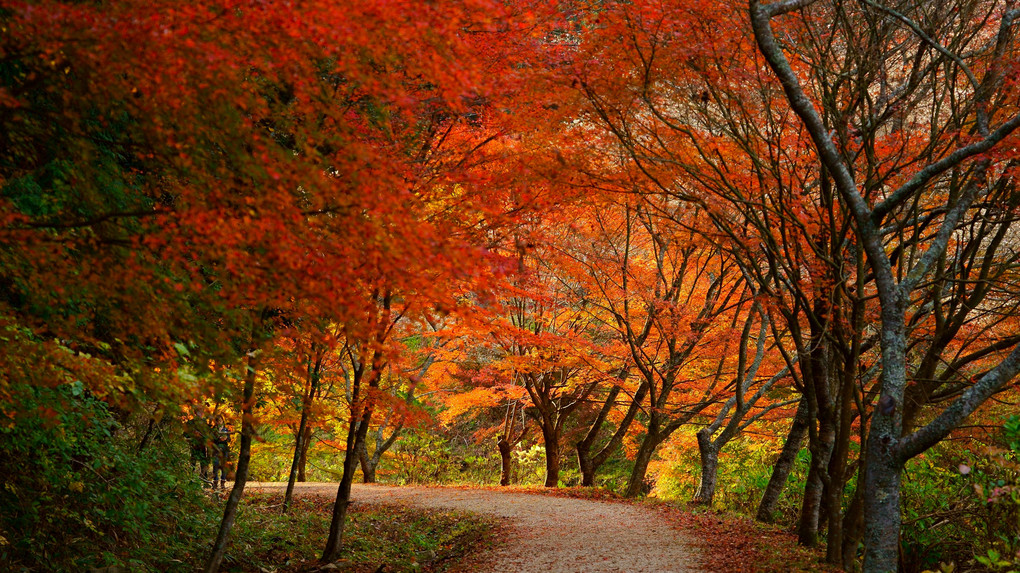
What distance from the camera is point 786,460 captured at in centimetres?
963

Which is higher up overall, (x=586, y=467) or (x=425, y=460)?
(x=586, y=467)

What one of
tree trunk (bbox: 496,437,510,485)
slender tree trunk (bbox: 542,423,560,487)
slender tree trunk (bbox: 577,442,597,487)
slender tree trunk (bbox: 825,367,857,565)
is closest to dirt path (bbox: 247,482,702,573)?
slender tree trunk (bbox: 825,367,857,565)

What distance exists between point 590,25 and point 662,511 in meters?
Result: 7.96

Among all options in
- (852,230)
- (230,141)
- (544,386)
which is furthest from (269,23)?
(544,386)

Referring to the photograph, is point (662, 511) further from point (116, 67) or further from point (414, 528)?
point (116, 67)

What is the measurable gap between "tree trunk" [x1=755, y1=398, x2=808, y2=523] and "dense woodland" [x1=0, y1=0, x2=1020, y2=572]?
0.23ft

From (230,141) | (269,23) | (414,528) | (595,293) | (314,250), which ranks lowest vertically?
(414,528)

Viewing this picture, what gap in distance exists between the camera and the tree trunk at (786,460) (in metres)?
9.09

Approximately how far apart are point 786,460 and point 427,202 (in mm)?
6468

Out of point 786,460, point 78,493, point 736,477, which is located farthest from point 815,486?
point 736,477

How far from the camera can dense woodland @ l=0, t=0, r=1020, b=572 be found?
3.93m

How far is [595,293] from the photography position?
13.4 metres

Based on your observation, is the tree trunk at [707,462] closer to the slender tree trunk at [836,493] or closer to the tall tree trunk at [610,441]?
the tall tree trunk at [610,441]

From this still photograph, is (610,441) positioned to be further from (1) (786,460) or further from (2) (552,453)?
Result: (1) (786,460)
